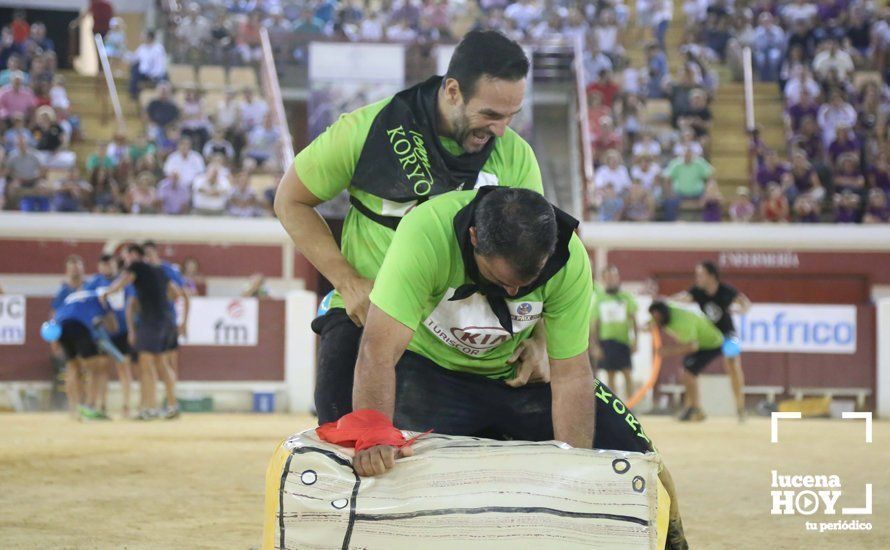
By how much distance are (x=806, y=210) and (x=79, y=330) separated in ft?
32.3

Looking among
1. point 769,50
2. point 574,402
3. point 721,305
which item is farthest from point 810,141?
point 574,402

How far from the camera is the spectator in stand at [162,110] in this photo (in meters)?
18.6

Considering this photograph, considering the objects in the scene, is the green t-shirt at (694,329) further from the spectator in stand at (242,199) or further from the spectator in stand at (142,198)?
the spectator in stand at (142,198)

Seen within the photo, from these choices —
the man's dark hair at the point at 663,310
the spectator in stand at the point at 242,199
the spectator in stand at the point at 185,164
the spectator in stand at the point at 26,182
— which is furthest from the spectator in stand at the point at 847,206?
the spectator in stand at the point at 26,182

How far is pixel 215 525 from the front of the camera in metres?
5.76

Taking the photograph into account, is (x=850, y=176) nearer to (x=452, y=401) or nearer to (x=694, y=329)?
(x=694, y=329)

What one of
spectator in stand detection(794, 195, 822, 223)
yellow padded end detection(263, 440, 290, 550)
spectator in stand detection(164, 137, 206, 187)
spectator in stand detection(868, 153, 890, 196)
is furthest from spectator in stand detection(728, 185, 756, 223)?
yellow padded end detection(263, 440, 290, 550)

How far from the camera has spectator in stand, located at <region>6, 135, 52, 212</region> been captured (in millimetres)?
17031

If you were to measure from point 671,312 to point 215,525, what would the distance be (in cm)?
988

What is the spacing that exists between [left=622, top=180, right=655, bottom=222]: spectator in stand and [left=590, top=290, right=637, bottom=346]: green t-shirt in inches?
76.8

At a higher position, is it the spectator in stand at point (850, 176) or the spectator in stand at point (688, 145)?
the spectator in stand at point (688, 145)

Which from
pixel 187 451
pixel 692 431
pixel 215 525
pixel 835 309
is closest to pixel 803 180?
pixel 835 309

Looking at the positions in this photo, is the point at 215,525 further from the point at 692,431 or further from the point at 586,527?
the point at 692,431

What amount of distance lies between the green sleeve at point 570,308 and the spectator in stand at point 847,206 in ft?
48.7
